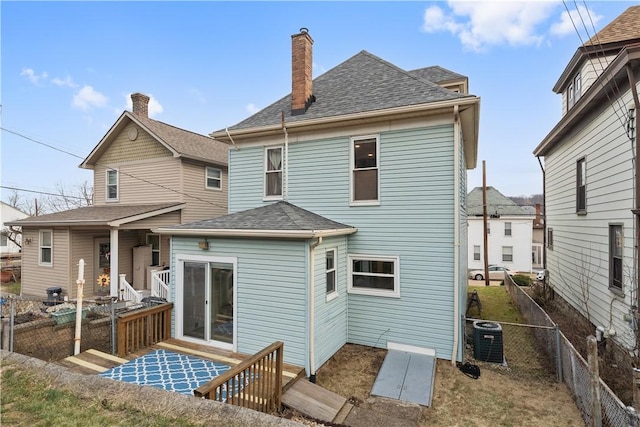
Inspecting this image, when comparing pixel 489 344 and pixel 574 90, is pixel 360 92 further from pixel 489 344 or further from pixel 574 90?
pixel 574 90

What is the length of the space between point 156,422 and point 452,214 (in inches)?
249

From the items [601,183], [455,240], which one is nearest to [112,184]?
[455,240]

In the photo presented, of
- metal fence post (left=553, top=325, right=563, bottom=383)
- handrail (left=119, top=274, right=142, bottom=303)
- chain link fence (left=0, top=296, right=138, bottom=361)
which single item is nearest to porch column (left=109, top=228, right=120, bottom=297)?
handrail (left=119, top=274, right=142, bottom=303)

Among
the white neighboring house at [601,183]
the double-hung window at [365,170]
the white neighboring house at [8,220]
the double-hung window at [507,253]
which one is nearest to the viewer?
the white neighboring house at [601,183]

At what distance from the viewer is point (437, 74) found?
10578mm

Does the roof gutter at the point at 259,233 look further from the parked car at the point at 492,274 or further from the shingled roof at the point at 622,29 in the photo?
the parked car at the point at 492,274

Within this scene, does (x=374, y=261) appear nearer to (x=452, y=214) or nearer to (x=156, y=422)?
(x=452, y=214)

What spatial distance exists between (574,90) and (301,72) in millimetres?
9801

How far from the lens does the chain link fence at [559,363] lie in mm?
3906

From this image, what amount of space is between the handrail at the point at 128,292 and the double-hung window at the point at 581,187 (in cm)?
1386

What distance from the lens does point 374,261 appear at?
7812 mm

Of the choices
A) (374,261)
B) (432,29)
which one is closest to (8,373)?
(374,261)

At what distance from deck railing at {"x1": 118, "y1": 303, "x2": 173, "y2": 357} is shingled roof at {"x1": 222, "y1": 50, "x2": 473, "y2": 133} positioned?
5399 mm

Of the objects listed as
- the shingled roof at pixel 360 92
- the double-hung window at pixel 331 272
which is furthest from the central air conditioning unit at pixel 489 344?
the shingled roof at pixel 360 92
